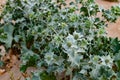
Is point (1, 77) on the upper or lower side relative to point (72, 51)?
lower

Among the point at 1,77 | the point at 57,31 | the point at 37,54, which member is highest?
the point at 57,31

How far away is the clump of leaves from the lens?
271cm

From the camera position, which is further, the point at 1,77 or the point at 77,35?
the point at 1,77

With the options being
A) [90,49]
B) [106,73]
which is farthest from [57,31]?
[106,73]

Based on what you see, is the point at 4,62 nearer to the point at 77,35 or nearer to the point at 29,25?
the point at 29,25

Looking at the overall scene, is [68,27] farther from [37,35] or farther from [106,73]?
[106,73]

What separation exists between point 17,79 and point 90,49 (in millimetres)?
756

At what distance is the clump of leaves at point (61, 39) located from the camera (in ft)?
8.90

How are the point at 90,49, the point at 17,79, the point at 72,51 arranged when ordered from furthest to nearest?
the point at 17,79, the point at 90,49, the point at 72,51

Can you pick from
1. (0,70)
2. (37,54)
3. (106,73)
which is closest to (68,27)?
(37,54)

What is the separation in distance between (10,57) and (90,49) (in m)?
0.86

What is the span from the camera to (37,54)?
123 inches

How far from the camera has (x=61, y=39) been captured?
273 centimetres

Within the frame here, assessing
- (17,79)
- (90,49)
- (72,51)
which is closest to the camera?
(72,51)
